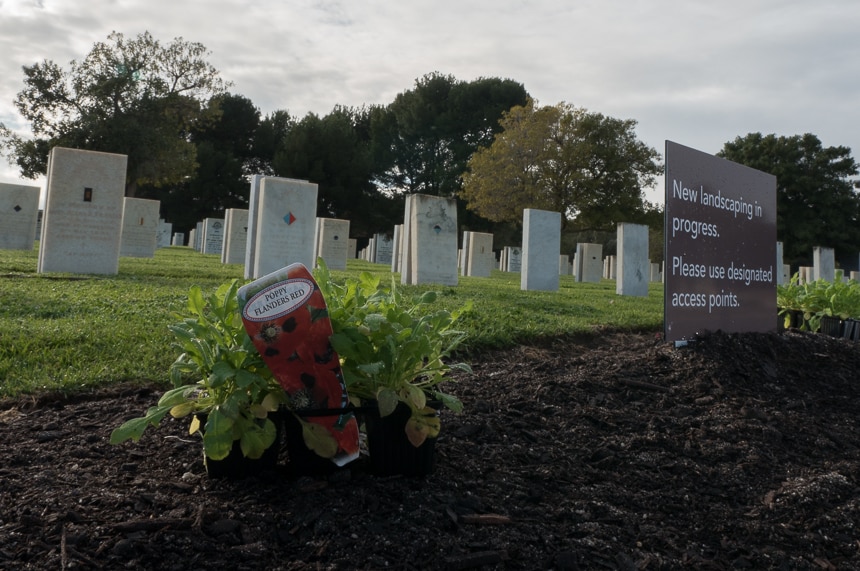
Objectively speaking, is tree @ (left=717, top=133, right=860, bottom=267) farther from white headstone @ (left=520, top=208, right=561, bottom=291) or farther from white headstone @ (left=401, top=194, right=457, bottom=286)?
white headstone @ (left=401, top=194, right=457, bottom=286)

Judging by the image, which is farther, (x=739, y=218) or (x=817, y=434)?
(x=739, y=218)

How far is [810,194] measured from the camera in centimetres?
3550

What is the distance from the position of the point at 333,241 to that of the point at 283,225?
7787 millimetres

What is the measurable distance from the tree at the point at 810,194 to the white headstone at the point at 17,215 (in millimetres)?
33849

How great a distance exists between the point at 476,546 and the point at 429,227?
972 centimetres

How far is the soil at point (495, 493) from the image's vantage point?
1626 mm

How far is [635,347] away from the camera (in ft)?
16.4

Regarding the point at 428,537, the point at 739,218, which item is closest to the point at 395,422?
the point at 428,537

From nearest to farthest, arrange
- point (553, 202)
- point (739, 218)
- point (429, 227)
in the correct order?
point (739, 218)
point (429, 227)
point (553, 202)

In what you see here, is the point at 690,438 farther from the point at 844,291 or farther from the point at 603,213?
the point at 603,213

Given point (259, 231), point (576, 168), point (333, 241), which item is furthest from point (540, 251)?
point (576, 168)

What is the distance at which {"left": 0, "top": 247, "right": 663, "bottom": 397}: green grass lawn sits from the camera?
142 inches

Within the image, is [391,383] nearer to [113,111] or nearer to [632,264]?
[632,264]

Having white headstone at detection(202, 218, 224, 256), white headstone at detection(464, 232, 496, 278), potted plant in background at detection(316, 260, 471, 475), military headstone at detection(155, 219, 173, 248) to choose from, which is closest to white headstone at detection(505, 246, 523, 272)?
white headstone at detection(464, 232, 496, 278)
